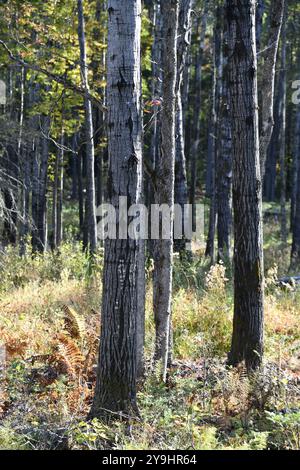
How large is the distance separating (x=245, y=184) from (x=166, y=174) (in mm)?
920

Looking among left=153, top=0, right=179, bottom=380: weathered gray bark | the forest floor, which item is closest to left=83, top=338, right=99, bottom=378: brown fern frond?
the forest floor

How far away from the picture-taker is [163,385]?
5.93 metres

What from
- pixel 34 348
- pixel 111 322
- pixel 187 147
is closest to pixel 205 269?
pixel 34 348

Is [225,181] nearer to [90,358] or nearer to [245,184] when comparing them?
[245,184]

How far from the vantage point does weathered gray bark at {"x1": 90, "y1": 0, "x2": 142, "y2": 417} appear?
15.1ft

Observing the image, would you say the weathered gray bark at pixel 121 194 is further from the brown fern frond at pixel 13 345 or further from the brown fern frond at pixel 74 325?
the brown fern frond at pixel 13 345

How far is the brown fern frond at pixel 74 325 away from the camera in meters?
7.25

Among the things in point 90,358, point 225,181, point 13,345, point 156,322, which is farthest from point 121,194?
point 225,181

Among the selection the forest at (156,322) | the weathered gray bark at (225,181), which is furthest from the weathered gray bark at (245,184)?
the weathered gray bark at (225,181)

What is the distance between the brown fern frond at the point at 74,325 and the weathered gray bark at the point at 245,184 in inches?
75.6

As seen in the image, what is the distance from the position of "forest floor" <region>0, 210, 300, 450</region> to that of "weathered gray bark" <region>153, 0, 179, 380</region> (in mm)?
568

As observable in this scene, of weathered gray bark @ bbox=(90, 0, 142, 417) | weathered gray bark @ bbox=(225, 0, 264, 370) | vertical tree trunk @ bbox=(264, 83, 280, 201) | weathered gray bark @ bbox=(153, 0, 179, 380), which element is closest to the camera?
weathered gray bark @ bbox=(90, 0, 142, 417)

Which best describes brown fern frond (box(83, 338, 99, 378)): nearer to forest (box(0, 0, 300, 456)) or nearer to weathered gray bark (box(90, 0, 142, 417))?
forest (box(0, 0, 300, 456))
